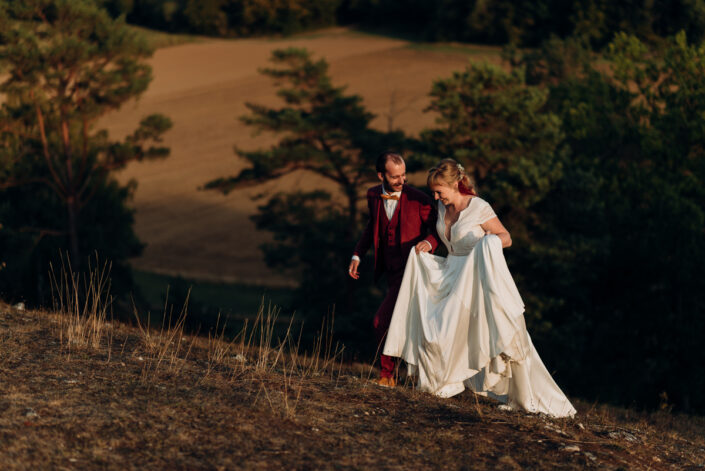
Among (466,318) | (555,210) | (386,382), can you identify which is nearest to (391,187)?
(466,318)

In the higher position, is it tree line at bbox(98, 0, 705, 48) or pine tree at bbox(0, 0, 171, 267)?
tree line at bbox(98, 0, 705, 48)

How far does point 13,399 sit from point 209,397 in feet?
4.42

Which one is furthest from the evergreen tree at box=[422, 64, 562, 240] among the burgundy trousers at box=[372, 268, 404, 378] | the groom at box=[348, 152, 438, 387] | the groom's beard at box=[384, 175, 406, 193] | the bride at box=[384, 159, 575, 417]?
the bride at box=[384, 159, 575, 417]

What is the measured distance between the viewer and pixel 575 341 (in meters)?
25.2

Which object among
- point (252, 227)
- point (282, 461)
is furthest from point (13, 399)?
point (252, 227)

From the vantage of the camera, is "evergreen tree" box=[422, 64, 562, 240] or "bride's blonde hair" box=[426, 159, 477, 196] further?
"evergreen tree" box=[422, 64, 562, 240]

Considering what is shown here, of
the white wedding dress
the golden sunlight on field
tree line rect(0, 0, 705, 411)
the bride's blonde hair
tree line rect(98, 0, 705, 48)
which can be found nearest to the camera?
the white wedding dress

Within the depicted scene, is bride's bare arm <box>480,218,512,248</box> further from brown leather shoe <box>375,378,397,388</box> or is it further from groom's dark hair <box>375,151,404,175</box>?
brown leather shoe <box>375,378,397,388</box>

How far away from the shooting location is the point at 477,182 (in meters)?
27.2

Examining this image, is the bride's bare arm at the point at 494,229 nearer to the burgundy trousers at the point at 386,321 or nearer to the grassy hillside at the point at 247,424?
the burgundy trousers at the point at 386,321

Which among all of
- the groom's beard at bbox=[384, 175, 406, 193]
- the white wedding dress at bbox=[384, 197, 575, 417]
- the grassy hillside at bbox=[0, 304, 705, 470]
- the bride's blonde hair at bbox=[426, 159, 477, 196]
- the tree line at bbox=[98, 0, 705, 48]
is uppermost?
the tree line at bbox=[98, 0, 705, 48]

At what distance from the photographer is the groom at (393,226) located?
298 inches

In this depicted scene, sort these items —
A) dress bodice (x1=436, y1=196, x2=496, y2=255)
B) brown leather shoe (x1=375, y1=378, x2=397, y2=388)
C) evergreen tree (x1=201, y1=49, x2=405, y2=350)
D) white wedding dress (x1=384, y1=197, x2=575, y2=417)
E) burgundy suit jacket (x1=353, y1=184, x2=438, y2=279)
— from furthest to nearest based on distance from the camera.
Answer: evergreen tree (x1=201, y1=49, x2=405, y2=350) < burgundy suit jacket (x1=353, y1=184, x2=438, y2=279) < brown leather shoe (x1=375, y1=378, x2=397, y2=388) < dress bodice (x1=436, y1=196, x2=496, y2=255) < white wedding dress (x1=384, y1=197, x2=575, y2=417)

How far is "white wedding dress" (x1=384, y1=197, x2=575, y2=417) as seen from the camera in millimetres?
7035
